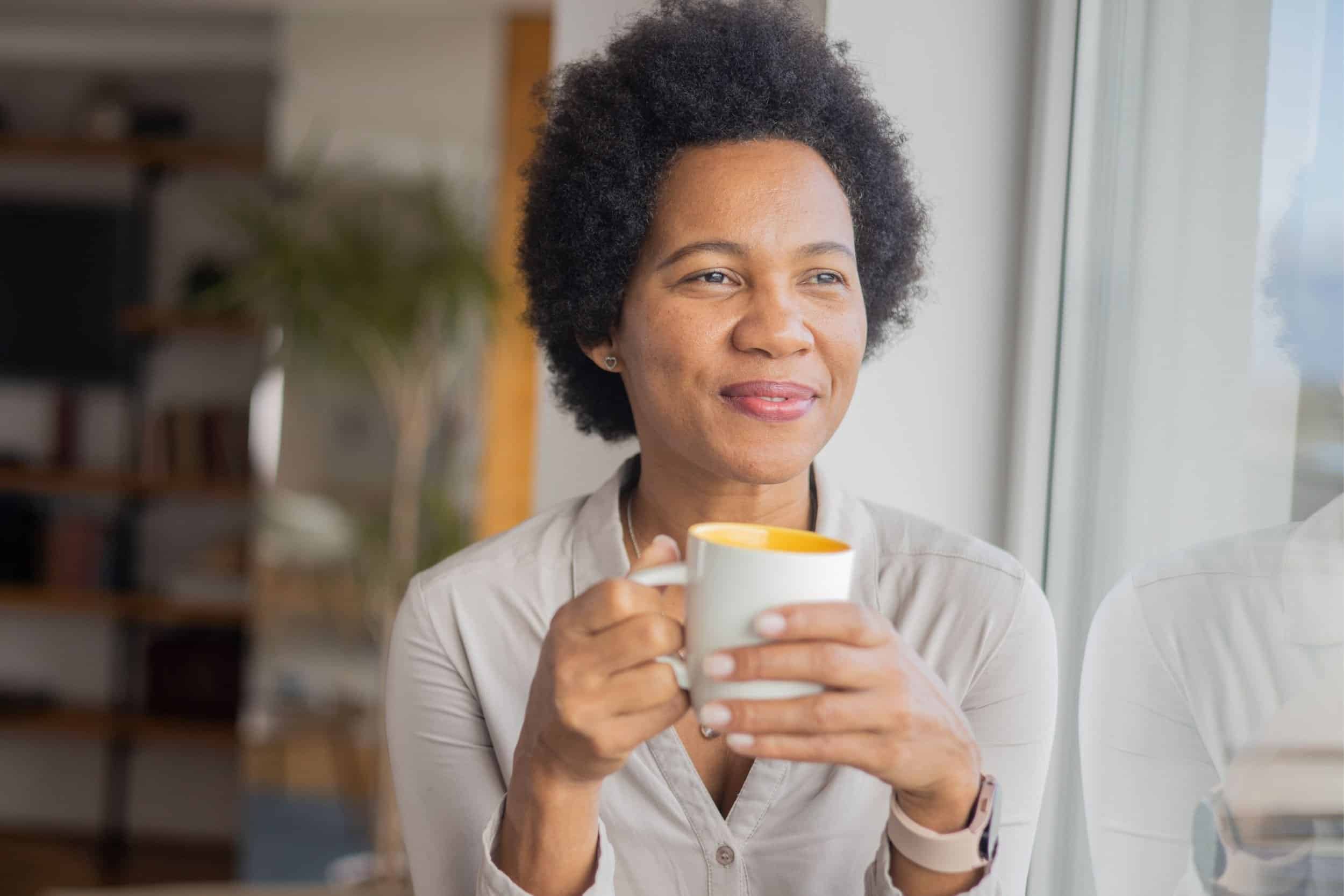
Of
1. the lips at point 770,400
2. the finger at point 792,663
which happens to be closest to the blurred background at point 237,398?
the lips at point 770,400

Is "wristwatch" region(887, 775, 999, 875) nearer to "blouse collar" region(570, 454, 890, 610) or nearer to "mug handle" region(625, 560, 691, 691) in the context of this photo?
"mug handle" region(625, 560, 691, 691)

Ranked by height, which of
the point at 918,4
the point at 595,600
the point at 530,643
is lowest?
the point at 530,643

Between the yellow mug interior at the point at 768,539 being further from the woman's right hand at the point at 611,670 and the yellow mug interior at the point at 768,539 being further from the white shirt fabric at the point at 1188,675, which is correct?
the white shirt fabric at the point at 1188,675

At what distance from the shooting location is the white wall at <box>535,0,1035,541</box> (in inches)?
58.7

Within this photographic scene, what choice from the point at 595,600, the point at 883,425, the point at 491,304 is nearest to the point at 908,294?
the point at 883,425

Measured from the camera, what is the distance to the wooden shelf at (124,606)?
505 cm

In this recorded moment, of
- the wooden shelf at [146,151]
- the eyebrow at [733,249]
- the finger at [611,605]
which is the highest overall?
the wooden shelf at [146,151]

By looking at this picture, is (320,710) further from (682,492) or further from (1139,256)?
(1139,256)

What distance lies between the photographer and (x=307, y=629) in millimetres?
4762

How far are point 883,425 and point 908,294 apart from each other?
0.58 ft

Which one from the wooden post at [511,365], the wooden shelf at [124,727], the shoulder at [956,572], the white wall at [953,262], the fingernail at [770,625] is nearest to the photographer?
the fingernail at [770,625]

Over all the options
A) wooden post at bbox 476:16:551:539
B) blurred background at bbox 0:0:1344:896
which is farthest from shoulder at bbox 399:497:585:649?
wooden post at bbox 476:16:551:539

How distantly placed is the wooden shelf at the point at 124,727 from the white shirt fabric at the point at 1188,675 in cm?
468

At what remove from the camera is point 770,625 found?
2.47ft
